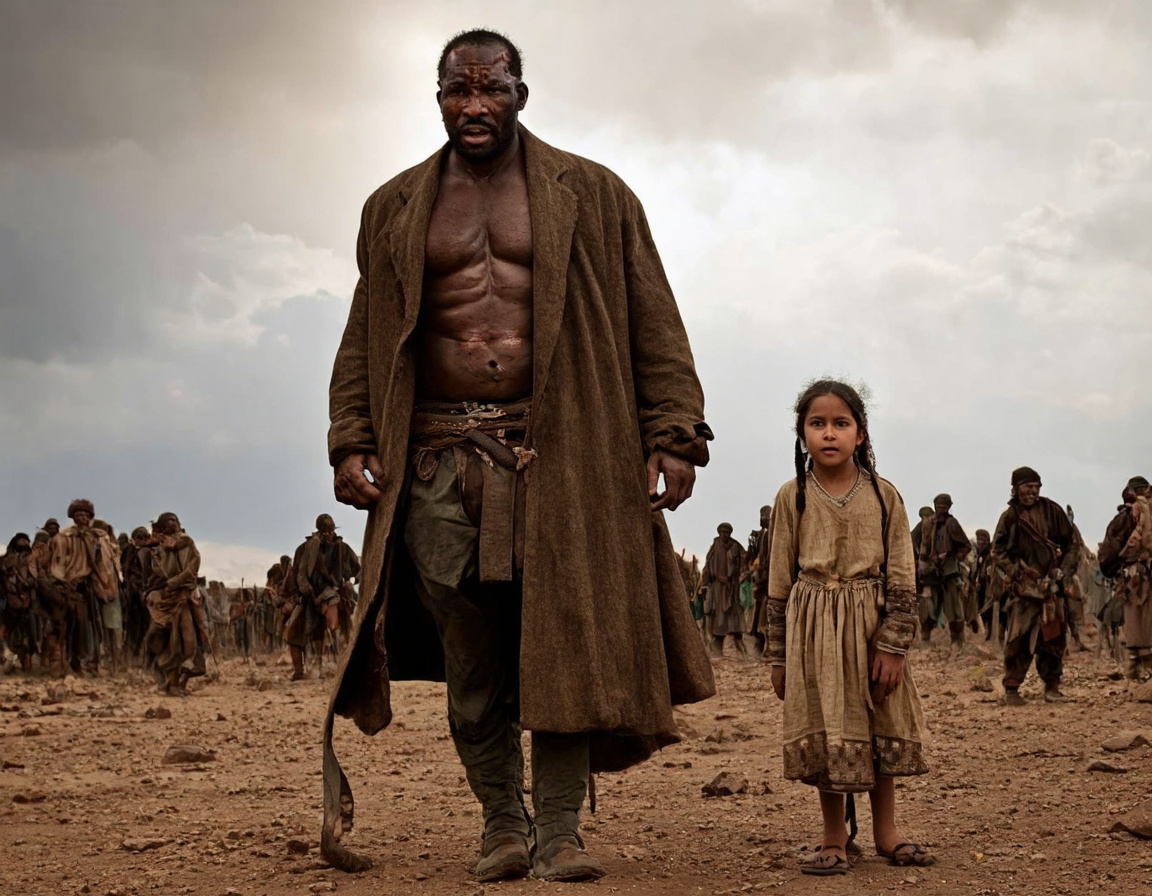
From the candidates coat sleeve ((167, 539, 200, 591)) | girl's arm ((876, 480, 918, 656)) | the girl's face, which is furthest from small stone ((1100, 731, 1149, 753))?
coat sleeve ((167, 539, 200, 591))

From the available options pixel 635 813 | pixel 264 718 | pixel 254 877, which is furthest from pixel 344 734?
pixel 254 877

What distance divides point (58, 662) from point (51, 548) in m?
1.59

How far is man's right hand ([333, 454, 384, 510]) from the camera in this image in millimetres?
4801

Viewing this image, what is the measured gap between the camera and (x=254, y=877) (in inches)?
199

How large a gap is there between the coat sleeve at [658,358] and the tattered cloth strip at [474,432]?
17.3 inches

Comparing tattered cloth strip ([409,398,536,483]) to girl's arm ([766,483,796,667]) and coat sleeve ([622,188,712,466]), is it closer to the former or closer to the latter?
coat sleeve ([622,188,712,466])

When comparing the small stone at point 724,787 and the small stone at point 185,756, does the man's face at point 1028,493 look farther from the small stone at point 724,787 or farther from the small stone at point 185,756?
the small stone at point 185,756

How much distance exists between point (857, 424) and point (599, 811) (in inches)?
94.3

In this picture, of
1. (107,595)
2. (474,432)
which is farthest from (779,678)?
(107,595)

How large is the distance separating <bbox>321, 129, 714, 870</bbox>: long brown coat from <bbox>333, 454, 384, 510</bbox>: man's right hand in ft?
0.13

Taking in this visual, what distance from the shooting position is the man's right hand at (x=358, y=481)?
15.8ft

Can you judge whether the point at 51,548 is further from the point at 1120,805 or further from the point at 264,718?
the point at 1120,805

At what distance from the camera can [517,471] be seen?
184 inches

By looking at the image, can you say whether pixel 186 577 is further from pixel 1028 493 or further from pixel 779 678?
pixel 779 678
